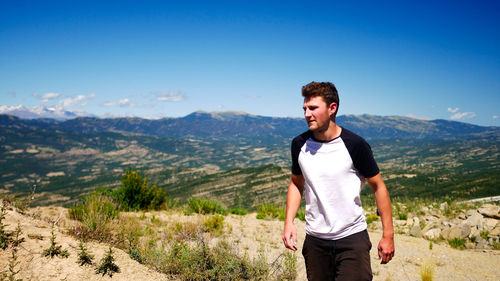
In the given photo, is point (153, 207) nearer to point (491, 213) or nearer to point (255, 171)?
point (491, 213)

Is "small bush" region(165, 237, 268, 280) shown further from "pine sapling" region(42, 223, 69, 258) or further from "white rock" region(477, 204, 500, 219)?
"white rock" region(477, 204, 500, 219)

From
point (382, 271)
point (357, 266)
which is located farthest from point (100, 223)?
point (382, 271)

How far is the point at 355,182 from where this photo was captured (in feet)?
8.44

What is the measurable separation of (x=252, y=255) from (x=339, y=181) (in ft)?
14.7

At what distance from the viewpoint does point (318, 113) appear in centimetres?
255

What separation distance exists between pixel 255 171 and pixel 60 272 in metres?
149

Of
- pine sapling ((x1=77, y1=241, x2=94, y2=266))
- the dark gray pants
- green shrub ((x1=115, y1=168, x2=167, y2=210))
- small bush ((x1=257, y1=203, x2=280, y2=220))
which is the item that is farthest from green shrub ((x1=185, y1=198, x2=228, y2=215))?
the dark gray pants

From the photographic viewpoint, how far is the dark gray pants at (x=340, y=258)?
252 centimetres

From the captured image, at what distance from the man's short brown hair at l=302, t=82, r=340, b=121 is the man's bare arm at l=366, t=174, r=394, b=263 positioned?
78 cm

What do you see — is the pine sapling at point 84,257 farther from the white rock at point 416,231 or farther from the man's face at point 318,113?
the white rock at point 416,231

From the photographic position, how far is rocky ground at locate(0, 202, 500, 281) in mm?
3842

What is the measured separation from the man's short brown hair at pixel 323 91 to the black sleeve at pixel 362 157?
37cm

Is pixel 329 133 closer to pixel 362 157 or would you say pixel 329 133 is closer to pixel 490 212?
pixel 362 157

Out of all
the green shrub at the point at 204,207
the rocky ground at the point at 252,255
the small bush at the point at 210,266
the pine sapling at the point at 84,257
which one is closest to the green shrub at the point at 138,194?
the green shrub at the point at 204,207
